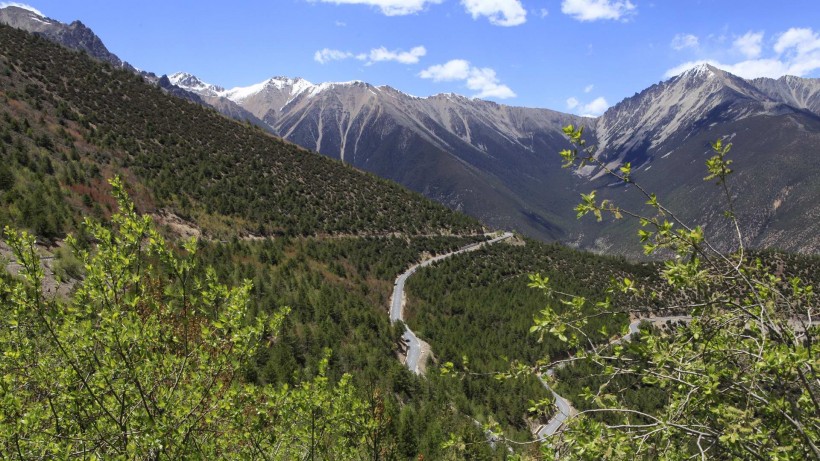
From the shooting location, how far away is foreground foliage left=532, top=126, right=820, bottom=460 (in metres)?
3.73

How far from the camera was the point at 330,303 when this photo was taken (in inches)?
1116

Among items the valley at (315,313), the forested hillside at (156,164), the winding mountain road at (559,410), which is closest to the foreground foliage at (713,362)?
the valley at (315,313)

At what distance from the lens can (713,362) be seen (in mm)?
4344

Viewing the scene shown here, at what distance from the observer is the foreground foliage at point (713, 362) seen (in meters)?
3.73

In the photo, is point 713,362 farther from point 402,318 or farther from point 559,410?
point 402,318

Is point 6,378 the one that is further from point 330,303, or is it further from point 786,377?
point 330,303

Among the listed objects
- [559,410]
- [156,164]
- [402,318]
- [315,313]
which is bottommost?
[402,318]

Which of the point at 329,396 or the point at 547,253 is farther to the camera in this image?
the point at 547,253

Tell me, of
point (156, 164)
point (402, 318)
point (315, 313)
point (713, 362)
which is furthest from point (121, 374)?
point (156, 164)

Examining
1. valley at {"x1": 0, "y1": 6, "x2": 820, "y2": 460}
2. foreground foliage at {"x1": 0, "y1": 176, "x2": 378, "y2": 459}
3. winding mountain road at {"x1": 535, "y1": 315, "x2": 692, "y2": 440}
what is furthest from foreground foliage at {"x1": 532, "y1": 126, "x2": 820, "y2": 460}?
foreground foliage at {"x1": 0, "y1": 176, "x2": 378, "y2": 459}

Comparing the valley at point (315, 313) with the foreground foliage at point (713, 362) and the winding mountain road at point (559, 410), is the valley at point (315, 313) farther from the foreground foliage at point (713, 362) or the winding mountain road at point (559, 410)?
the winding mountain road at point (559, 410)

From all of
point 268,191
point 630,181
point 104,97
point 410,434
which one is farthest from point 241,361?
point 104,97

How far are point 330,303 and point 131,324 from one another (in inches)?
961

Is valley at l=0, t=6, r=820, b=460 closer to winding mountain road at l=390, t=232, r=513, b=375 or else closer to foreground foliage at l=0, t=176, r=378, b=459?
foreground foliage at l=0, t=176, r=378, b=459
